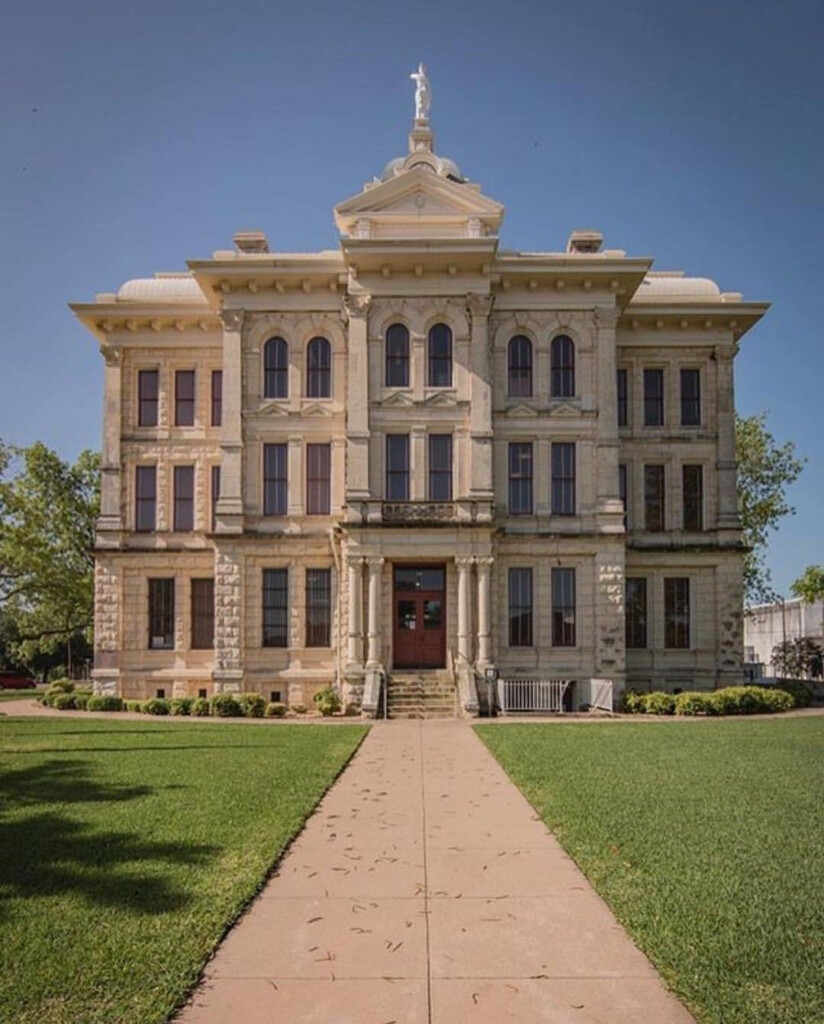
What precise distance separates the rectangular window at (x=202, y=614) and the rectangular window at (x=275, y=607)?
2.25 metres

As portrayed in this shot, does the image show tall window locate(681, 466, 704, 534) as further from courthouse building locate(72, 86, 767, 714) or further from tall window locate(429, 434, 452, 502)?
tall window locate(429, 434, 452, 502)

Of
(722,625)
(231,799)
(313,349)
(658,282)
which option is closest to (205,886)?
(231,799)

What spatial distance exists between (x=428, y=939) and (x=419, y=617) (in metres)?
20.8

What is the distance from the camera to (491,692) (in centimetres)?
2578

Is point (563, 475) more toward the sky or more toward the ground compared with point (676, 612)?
more toward the sky

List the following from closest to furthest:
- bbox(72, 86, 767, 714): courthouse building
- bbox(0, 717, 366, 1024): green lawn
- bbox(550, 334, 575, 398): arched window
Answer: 1. bbox(0, 717, 366, 1024): green lawn
2. bbox(72, 86, 767, 714): courthouse building
3. bbox(550, 334, 575, 398): arched window

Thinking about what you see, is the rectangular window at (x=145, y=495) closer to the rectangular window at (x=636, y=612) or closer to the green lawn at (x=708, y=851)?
the rectangular window at (x=636, y=612)

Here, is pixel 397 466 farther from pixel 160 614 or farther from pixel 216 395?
pixel 160 614

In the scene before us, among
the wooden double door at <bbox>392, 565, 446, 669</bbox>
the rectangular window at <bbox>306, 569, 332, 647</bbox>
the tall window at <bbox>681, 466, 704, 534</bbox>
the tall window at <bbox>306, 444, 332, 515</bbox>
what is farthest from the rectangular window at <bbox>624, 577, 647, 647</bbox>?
the tall window at <bbox>306, 444, 332, 515</bbox>

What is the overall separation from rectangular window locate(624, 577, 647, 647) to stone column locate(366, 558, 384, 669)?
8553 millimetres

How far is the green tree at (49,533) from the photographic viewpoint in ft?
129

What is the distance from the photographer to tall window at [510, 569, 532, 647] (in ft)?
90.9

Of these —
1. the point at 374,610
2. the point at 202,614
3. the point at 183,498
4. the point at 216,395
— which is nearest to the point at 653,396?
the point at 374,610

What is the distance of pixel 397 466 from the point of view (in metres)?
27.5
